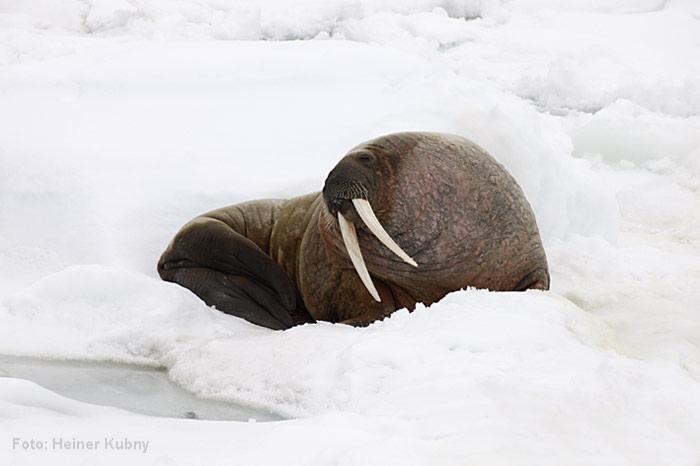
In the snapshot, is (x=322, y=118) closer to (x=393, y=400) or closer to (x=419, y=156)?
(x=419, y=156)

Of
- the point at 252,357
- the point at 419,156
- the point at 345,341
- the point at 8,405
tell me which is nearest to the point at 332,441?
the point at 8,405

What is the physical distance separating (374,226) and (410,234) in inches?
19.0

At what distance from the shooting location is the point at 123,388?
9.05 feet

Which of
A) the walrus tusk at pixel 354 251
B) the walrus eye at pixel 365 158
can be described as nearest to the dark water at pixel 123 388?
the walrus tusk at pixel 354 251

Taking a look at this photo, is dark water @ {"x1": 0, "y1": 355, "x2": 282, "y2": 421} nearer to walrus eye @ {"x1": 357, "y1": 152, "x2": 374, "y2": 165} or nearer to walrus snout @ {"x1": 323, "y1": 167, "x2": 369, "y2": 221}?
walrus snout @ {"x1": 323, "y1": 167, "x2": 369, "y2": 221}

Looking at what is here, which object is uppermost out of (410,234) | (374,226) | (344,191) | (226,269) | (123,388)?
(344,191)

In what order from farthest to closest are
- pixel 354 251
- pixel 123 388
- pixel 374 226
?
pixel 354 251, pixel 374 226, pixel 123 388

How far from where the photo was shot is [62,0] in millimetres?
11359

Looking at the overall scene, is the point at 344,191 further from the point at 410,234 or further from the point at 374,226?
the point at 410,234

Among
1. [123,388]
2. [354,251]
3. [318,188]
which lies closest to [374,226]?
[354,251]

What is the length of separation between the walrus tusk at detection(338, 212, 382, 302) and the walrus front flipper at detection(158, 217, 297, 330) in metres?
1.01

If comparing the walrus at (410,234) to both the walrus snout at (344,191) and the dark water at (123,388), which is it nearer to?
the walrus snout at (344,191)

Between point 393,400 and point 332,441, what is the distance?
0.37m

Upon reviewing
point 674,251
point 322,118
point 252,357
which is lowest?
point 674,251
